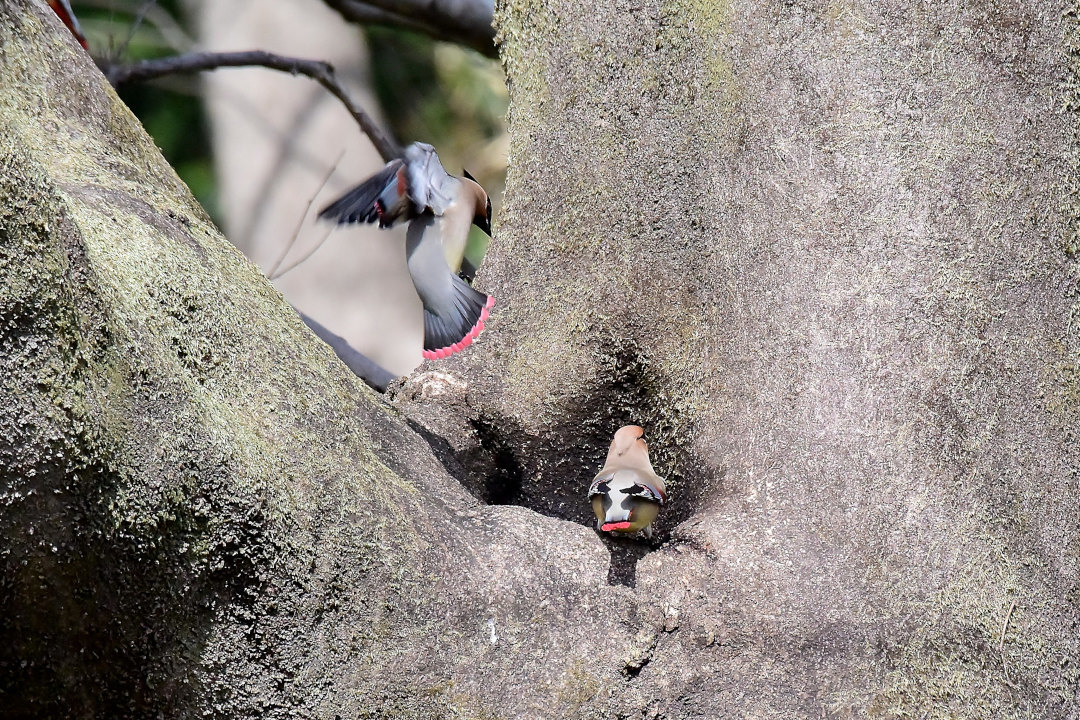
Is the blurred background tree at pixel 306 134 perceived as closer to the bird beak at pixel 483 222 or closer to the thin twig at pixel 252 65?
the thin twig at pixel 252 65

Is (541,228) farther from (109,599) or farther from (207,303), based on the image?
(109,599)

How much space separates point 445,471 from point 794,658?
0.64 metres

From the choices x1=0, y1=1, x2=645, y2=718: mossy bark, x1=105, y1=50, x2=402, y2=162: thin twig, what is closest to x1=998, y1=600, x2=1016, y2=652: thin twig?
x1=0, y1=1, x2=645, y2=718: mossy bark

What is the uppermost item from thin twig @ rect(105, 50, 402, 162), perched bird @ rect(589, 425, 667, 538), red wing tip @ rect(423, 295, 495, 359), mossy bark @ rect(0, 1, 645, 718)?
thin twig @ rect(105, 50, 402, 162)

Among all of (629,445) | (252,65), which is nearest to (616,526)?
(629,445)

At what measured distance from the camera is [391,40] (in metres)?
11.7

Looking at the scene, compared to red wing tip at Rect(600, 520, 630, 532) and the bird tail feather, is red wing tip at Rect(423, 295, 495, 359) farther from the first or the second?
red wing tip at Rect(600, 520, 630, 532)

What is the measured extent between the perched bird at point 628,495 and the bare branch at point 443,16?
2.15m

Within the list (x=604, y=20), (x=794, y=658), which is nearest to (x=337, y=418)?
(x=794, y=658)

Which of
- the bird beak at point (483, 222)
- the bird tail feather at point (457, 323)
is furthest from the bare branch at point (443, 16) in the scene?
the bird tail feather at point (457, 323)

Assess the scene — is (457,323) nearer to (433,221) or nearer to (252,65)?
(433,221)

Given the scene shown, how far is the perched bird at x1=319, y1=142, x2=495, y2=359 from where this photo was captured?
2379mm

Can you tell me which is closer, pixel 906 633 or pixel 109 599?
pixel 109 599

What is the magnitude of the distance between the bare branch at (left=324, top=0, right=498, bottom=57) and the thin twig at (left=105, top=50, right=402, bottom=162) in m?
0.34
